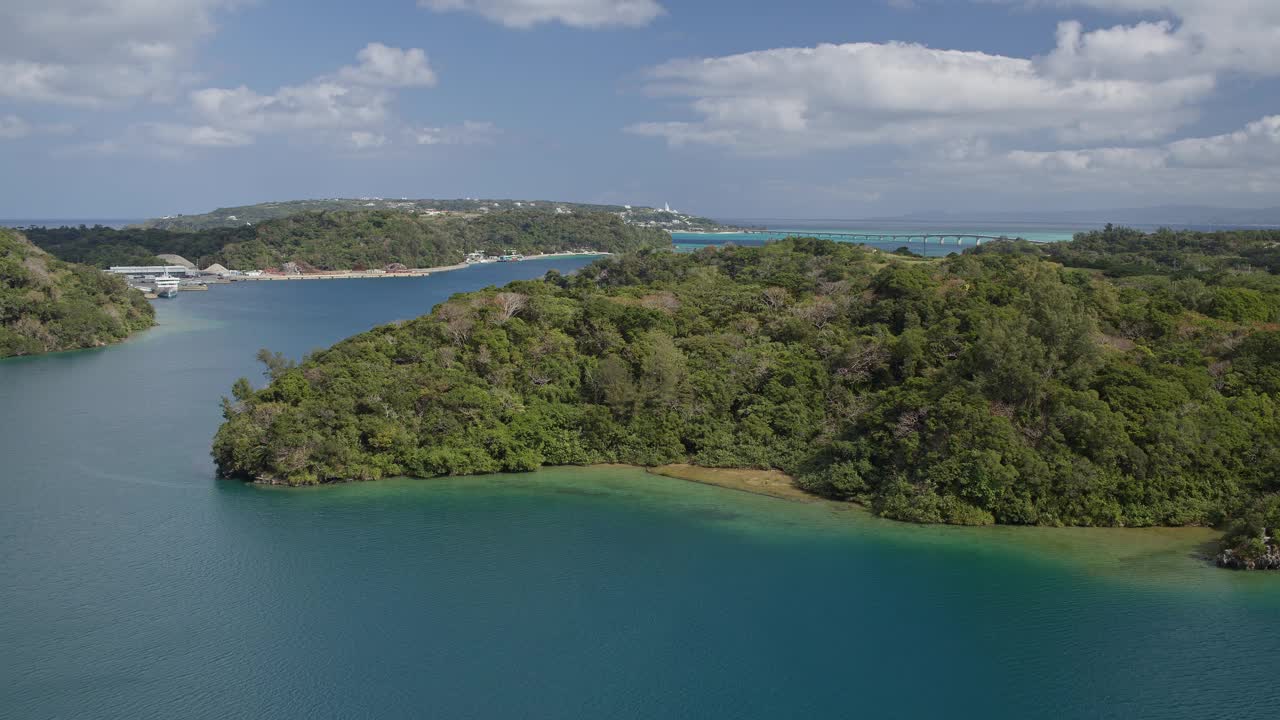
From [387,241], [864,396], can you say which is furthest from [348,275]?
[864,396]

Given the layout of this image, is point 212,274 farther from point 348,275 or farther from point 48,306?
point 48,306

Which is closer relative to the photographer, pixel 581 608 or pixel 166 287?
pixel 581 608

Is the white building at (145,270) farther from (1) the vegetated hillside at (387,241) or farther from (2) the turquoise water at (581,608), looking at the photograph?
(2) the turquoise water at (581,608)

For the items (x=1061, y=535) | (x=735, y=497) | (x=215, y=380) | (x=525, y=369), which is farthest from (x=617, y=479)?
(x=215, y=380)

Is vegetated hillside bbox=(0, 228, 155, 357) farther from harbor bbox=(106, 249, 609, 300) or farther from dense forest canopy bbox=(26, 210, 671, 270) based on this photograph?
dense forest canopy bbox=(26, 210, 671, 270)

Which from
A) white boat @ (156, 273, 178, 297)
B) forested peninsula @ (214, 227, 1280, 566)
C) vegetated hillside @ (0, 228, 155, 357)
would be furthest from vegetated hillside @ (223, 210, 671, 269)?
forested peninsula @ (214, 227, 1280, 566)

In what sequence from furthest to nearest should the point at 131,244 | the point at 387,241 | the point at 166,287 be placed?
the point at 387,241, the point at 131,244, the point at 166,287
